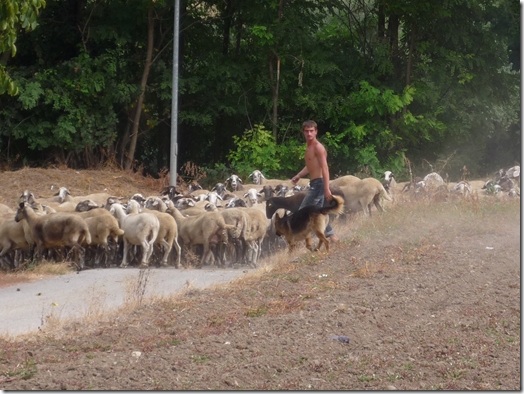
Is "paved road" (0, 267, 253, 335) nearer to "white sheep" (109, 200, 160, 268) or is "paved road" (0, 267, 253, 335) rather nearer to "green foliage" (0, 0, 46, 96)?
"white sheep" (109, 200, 160, 268)

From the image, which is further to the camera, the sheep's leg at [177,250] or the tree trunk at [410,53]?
the tree trunk at [410,53]

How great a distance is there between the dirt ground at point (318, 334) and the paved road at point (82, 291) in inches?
27.4

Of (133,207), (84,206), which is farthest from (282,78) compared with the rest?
(133,207)

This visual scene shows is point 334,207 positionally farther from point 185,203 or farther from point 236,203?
point 185,203

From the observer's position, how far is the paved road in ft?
30.2

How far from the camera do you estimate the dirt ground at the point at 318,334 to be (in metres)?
6.66

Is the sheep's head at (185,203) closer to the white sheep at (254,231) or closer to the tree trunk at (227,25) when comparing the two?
the white sheep at (254,231)

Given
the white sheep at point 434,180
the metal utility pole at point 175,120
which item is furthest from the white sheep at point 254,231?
the metal utility pole at point 175,120

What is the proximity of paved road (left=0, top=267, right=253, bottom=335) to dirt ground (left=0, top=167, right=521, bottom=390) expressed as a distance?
695mm

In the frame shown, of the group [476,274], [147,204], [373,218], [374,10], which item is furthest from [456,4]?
[476,274]

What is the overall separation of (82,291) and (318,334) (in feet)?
14.2

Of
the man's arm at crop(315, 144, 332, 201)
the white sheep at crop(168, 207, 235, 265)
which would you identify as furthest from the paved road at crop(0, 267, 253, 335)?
the man's arm at crop(315, 144, 332, 201)

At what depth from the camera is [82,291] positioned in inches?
422

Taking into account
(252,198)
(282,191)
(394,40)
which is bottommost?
(252,198)
